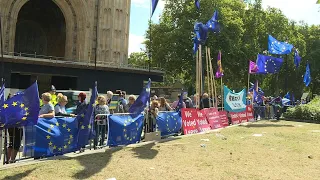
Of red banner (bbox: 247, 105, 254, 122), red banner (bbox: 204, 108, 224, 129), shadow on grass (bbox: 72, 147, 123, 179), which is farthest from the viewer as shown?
red banner (bbox: 247, 105, 254, 122)

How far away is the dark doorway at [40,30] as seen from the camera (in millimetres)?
40312

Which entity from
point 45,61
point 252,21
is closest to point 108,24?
point 45,61

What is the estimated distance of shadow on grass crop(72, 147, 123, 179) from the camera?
279 inches

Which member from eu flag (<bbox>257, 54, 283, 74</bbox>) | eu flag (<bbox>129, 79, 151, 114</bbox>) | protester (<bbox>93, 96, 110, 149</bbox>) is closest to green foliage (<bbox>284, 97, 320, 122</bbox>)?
eu flag (<bbox>257, 54, 283, 74</bbox>)

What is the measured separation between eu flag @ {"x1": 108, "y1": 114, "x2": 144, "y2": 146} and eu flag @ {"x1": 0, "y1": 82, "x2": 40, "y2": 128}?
2597mm

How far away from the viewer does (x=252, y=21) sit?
139 ft

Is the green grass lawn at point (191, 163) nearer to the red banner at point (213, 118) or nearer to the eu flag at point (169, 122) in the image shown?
the eu flag at point (169, 122)

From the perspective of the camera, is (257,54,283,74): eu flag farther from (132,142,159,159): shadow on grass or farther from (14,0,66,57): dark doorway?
(14,0,66,57): dark doorway

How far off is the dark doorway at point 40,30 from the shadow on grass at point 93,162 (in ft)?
107

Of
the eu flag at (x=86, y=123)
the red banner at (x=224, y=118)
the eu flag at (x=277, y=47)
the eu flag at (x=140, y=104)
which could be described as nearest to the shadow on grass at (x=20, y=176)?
the eu flag at (x=86, y=123)

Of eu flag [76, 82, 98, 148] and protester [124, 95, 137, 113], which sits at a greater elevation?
protester [124, 95, 137, 113]

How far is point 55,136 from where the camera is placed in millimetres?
8297

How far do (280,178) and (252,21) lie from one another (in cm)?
3734

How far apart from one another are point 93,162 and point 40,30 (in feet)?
122
